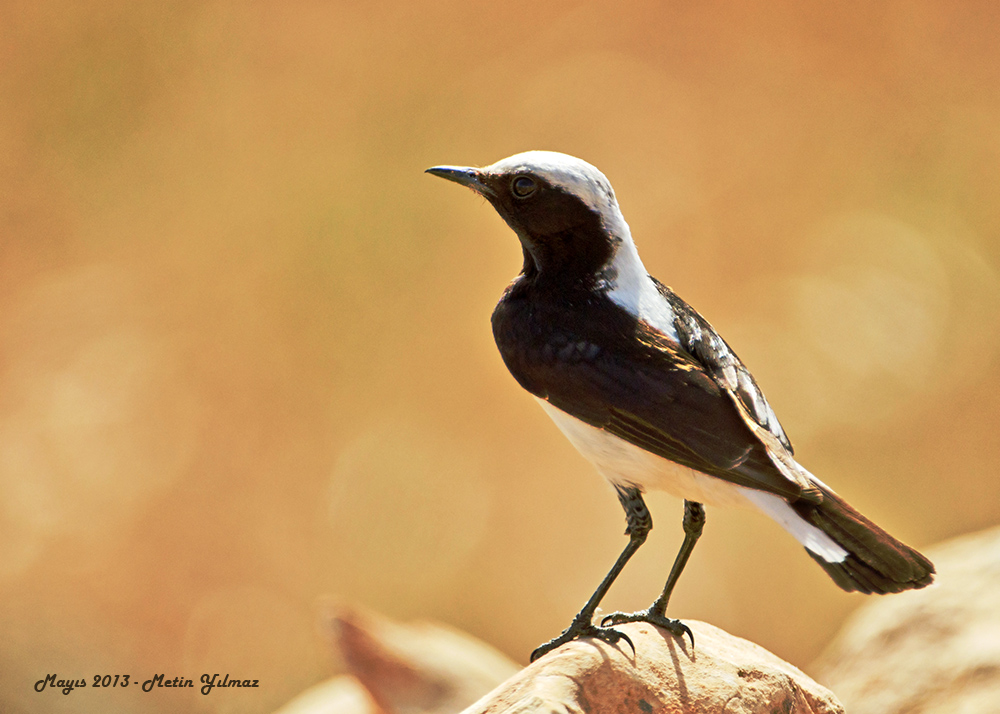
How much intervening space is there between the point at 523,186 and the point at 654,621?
207 centimetres

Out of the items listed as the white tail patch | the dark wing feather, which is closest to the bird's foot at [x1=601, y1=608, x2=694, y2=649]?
the white tail patch

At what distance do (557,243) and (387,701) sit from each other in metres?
3.24

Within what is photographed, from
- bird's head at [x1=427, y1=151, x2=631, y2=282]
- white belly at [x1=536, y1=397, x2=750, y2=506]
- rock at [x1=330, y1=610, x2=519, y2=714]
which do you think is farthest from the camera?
rock at [x1=330, y1=610, x2=519, y2=714]

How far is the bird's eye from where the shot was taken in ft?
12.8

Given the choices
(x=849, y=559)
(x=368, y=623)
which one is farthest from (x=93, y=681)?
(x=849, y=559)

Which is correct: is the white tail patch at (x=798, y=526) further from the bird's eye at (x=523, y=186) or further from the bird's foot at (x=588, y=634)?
the bird's eye at (x=523, y=186)

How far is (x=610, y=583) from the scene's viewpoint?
13.2ft

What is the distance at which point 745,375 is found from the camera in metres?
4.11

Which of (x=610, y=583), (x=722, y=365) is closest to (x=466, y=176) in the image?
(x=722, y=365)

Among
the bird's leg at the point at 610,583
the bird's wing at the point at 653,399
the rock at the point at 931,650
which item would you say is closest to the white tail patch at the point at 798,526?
the bird's wing at the point at 653,399

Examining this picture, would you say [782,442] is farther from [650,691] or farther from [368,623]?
[368,623]

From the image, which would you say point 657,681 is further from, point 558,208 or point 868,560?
point 558,208

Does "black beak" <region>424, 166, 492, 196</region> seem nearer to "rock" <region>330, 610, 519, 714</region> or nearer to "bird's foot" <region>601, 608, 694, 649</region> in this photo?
"bird's foot" <region>601, 608, 694, 649</region>

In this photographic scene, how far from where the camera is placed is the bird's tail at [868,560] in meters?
3.52
